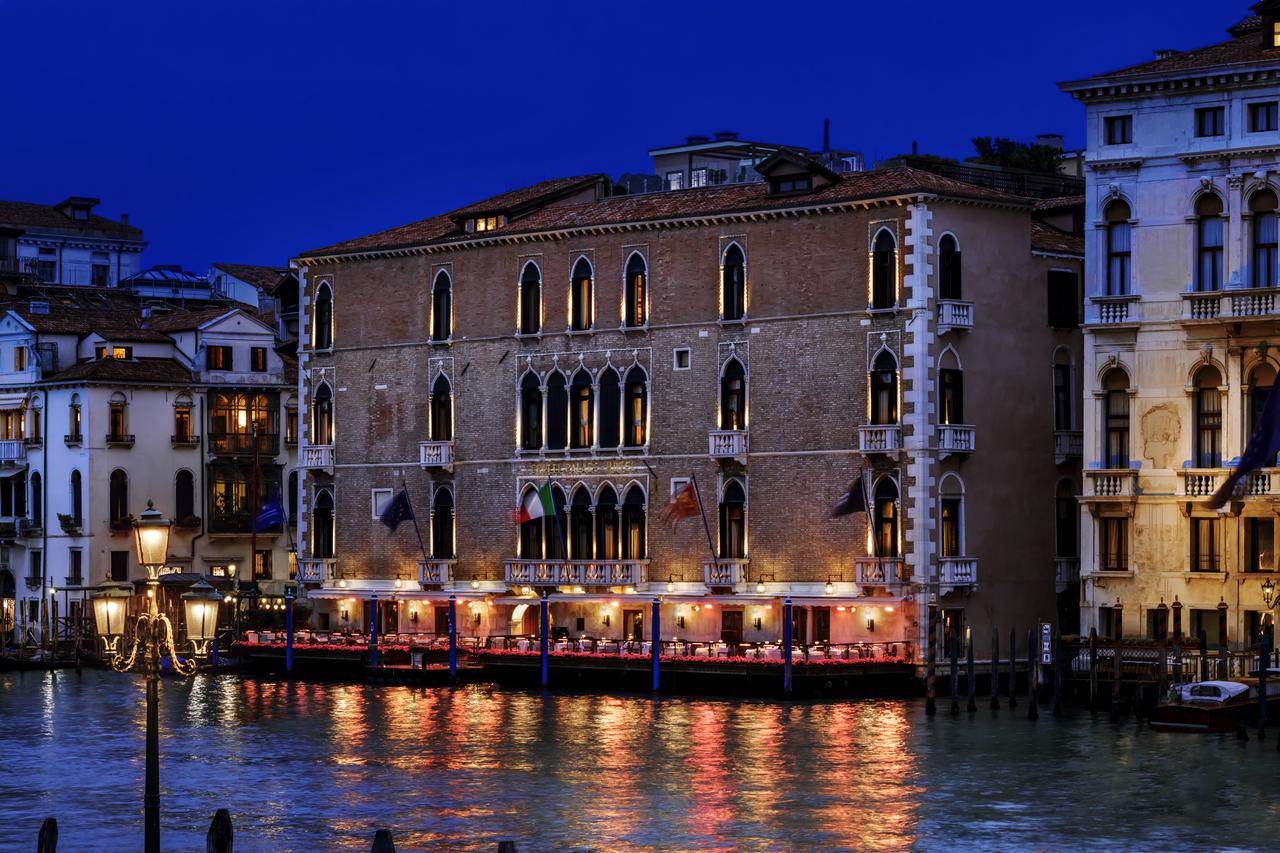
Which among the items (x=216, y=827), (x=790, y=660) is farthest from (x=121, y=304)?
(x=216, y=827)

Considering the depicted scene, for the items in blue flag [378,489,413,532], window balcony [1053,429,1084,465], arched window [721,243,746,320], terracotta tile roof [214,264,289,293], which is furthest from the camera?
terracotta tile roof [214,264,289,293]

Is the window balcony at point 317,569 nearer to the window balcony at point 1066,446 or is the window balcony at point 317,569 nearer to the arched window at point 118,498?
the arched window at point 118,498

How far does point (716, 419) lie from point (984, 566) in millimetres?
7532

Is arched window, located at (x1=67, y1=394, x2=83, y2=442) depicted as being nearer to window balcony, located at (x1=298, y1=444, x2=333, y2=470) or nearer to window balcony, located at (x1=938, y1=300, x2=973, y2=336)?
window balcony, located at (x1=298, y1=444, x2=333, y2=470)

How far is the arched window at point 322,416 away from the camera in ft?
239

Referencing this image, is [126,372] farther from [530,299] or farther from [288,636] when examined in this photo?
[530,299]

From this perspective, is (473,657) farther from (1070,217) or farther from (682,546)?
(1070,217)

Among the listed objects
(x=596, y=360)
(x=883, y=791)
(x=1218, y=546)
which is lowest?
(x=883, y=791)

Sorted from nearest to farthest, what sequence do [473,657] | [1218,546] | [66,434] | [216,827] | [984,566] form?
[216,827], [1218,546], [984,566], [473,657], [66,434]

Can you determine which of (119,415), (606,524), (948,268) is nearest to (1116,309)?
(948,268)

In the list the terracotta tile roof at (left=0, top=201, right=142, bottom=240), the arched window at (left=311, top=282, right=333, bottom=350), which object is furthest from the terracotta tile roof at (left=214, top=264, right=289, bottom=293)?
the arched window at (left=311, top=282, right=333, bottom=350)

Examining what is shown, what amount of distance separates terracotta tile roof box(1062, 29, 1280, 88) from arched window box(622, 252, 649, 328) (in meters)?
13.1

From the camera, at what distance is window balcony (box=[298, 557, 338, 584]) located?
2849 inches

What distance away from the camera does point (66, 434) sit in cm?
8006
